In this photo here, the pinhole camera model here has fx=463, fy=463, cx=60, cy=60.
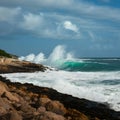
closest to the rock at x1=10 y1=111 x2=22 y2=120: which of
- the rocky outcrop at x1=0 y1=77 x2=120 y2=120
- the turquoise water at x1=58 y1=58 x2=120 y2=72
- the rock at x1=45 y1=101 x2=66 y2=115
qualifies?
the rocky outcrop at x1=0 y1=77 x2=120 y2=120

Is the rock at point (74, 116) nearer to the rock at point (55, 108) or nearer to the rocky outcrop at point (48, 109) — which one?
the rocky outcrop at point (48, 109)

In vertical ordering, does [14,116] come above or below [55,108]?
below

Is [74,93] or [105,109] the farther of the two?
[74,93]

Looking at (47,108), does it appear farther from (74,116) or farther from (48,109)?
(74,116)

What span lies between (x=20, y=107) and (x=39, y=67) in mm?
34598

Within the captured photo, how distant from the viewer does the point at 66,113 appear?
16234mm

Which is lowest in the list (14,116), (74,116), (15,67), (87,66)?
(14,116)

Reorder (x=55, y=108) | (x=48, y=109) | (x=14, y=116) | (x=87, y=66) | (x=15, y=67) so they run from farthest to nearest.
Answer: (x=87, y=66)
(x=15, y=67)
(x=55, y=108)
(x=48, y=109)
(x=14, y=116)

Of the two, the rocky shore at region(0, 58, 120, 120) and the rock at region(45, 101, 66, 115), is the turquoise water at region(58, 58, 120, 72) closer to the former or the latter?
the rocky shore at region(0, 58, 120, 120)

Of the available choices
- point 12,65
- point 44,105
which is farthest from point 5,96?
point 12,65

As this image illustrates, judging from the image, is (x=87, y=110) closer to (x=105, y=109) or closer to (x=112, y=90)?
(x=105, y=109)

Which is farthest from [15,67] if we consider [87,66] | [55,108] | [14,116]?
[14,116]

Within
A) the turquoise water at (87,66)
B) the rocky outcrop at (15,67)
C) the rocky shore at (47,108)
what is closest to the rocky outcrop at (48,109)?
the rocky shore at (47,108)

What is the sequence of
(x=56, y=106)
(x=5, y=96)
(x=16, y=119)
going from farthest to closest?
(x=5, y=96) < (x=56, y=106) < (x=16, y=119)
